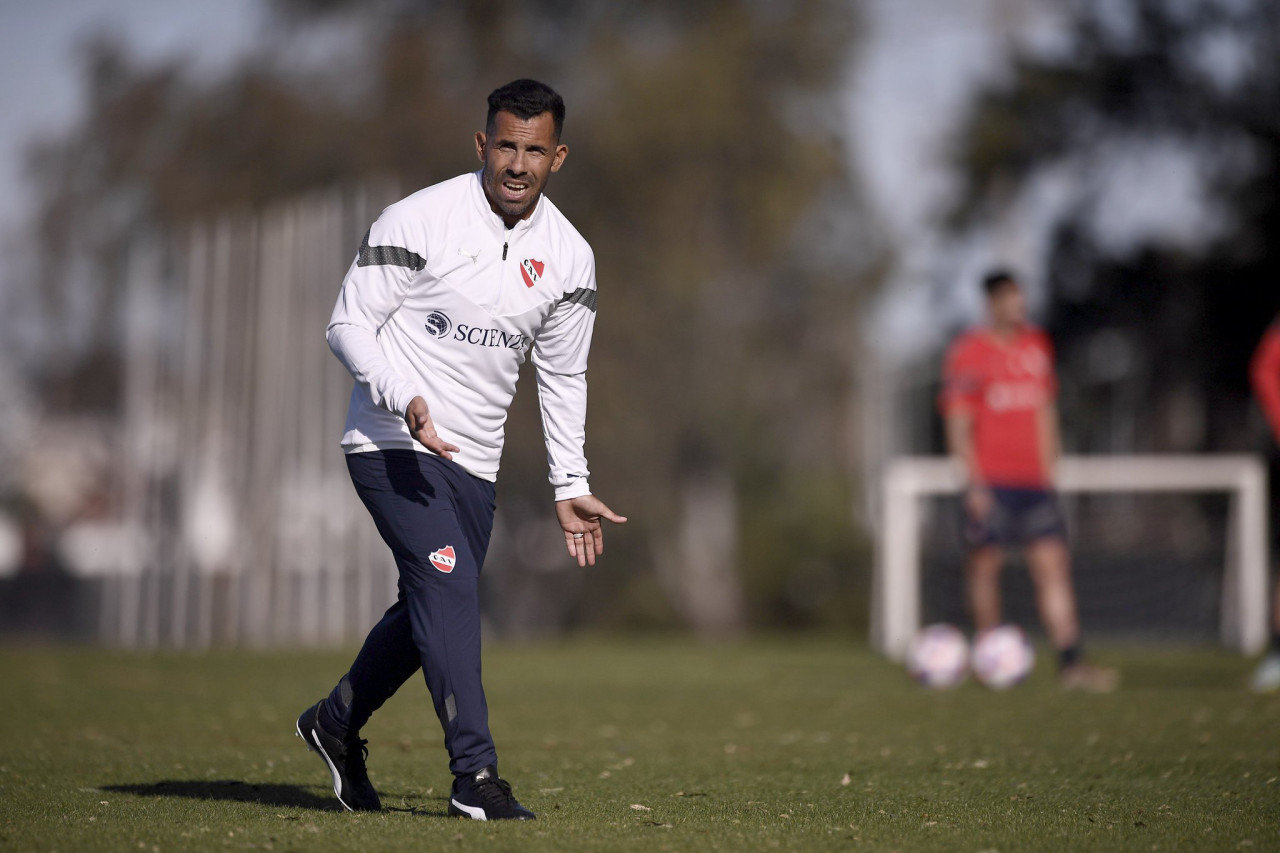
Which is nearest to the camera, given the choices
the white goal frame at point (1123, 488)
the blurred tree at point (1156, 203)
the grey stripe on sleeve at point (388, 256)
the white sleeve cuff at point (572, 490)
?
the grey stripe on sleeve at point (388, 256)

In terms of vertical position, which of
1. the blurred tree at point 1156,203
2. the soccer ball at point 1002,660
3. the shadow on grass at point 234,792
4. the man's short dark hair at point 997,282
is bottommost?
the soccer ball at point 1002,660

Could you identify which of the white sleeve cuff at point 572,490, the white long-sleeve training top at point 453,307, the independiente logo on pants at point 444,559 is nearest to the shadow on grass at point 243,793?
the independiente logo on pants at point 444,559

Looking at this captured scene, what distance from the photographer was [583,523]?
16.8 ft

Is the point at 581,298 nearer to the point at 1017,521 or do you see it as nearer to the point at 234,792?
the point at 234,792

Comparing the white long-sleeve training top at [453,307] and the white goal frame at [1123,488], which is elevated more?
the white long-sleeve training top at [453,307]

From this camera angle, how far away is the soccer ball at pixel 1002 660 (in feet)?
33.7

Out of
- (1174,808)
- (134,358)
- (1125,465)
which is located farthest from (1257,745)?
(134,358)

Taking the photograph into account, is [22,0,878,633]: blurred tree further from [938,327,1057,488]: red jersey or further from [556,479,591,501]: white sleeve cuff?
[556,479,591,501]: white sleeve cuff

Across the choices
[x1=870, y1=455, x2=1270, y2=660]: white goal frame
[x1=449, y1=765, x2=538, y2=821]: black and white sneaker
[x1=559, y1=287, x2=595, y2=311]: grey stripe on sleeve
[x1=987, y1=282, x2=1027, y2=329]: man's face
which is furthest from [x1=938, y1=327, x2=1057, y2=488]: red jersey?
[x1=449, y1=765, x2=538, y2=821]: black and white sneaker

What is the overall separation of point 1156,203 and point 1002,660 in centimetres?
1451

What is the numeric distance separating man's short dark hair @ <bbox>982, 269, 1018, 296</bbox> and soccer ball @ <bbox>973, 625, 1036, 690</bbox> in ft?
7.38

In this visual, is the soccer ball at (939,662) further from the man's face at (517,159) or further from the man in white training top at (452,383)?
the man's face at (517,159)

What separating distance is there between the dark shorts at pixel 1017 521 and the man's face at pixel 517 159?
633 cm

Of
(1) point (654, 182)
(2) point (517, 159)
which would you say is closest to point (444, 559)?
(2) point (517, 159)
